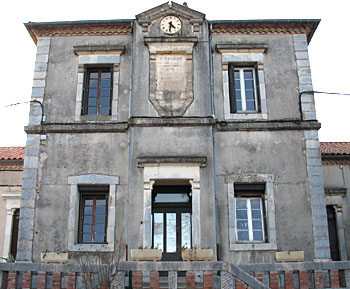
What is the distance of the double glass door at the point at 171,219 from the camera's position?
551 inches

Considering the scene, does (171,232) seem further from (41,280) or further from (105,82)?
(41,280)

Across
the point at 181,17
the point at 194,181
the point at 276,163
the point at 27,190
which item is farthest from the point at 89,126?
the point at 276,163

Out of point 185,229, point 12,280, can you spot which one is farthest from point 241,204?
point 12,280

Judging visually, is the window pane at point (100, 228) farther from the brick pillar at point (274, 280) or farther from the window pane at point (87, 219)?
the brick pillar at point (274, 280)

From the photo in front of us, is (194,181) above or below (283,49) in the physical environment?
below

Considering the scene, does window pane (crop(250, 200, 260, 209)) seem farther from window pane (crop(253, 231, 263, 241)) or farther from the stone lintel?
the stone lintel

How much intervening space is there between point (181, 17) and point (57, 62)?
405 centimetres

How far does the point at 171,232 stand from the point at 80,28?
687 centimetres

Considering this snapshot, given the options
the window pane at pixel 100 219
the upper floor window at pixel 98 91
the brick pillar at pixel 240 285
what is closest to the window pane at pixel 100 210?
the window pane at pixel 100 219

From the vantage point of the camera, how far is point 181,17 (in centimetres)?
1523

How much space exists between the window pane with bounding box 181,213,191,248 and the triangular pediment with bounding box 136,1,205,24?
593cm

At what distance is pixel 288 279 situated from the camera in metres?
9.61

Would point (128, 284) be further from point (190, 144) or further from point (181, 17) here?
point (181, 17)

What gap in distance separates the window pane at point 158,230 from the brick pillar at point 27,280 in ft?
16.2
